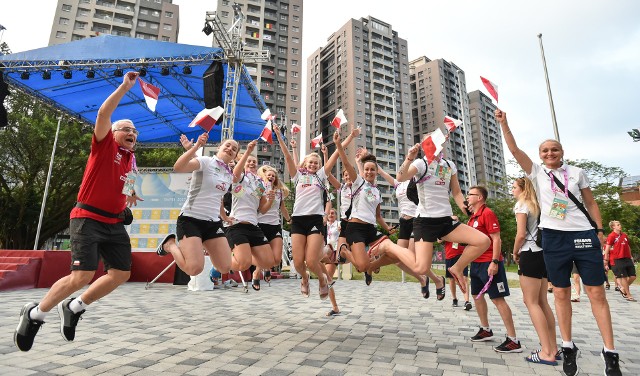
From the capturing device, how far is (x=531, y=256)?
14.4ft

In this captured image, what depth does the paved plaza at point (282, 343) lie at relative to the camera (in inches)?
141

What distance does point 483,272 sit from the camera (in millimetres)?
5246

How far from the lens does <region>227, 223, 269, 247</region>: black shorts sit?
6266 mm

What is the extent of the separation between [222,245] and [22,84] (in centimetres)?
1706

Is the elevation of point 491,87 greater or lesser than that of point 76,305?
greater

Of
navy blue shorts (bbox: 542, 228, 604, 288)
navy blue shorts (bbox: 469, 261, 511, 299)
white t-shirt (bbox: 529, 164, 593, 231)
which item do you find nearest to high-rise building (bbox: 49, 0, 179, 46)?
navy blue shorts (bbox: 469, 261, 511, 299)

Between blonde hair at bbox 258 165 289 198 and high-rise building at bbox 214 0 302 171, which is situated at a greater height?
high-rise building at bbox 214 0 302 171

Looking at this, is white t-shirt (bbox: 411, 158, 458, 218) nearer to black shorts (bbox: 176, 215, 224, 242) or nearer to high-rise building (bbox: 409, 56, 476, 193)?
black shorts (bbox: 176, 215, 224, 242)

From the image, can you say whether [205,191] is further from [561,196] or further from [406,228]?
[406,228]

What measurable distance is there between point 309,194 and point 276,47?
62855 millimetres

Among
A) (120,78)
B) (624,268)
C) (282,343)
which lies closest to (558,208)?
(282,343)

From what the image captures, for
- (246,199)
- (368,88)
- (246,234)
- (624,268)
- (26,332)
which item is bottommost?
(26,332)

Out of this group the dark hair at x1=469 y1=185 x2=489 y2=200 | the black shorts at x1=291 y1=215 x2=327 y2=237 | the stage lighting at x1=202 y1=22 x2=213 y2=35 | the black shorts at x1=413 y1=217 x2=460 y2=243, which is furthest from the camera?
the stage lighting at x1=202 y1=22 x2=213 y2=35

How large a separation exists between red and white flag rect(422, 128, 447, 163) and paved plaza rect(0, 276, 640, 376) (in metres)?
2.57
